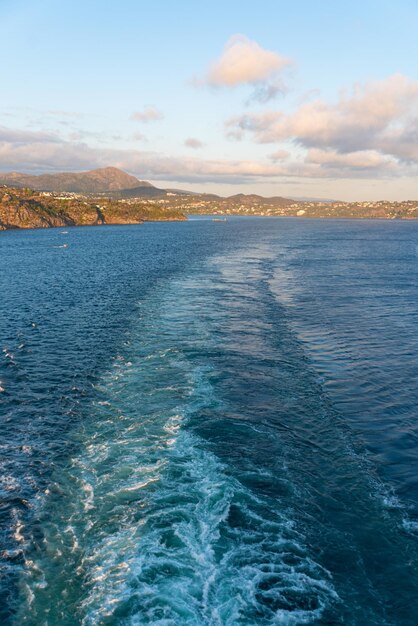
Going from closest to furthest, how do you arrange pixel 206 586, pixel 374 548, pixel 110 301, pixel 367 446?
pixel 206 586 → pixel 374 548 → pixel 367 446 → pixel 110 301

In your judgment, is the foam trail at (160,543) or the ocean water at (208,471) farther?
the ocean water at (208,471)

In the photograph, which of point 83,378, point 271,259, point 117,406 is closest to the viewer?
point 117,406

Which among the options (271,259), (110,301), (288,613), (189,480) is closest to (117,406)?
(189,480)

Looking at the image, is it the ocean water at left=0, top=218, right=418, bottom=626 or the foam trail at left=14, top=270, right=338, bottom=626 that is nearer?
the foam trail at left=14, top=270, right=338, bottom=626

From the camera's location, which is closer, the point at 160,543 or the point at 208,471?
the point at 160,543

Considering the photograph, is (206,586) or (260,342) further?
(260,342)

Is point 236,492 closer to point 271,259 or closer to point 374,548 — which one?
point 374,548

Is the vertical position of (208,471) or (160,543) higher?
(208,471)
